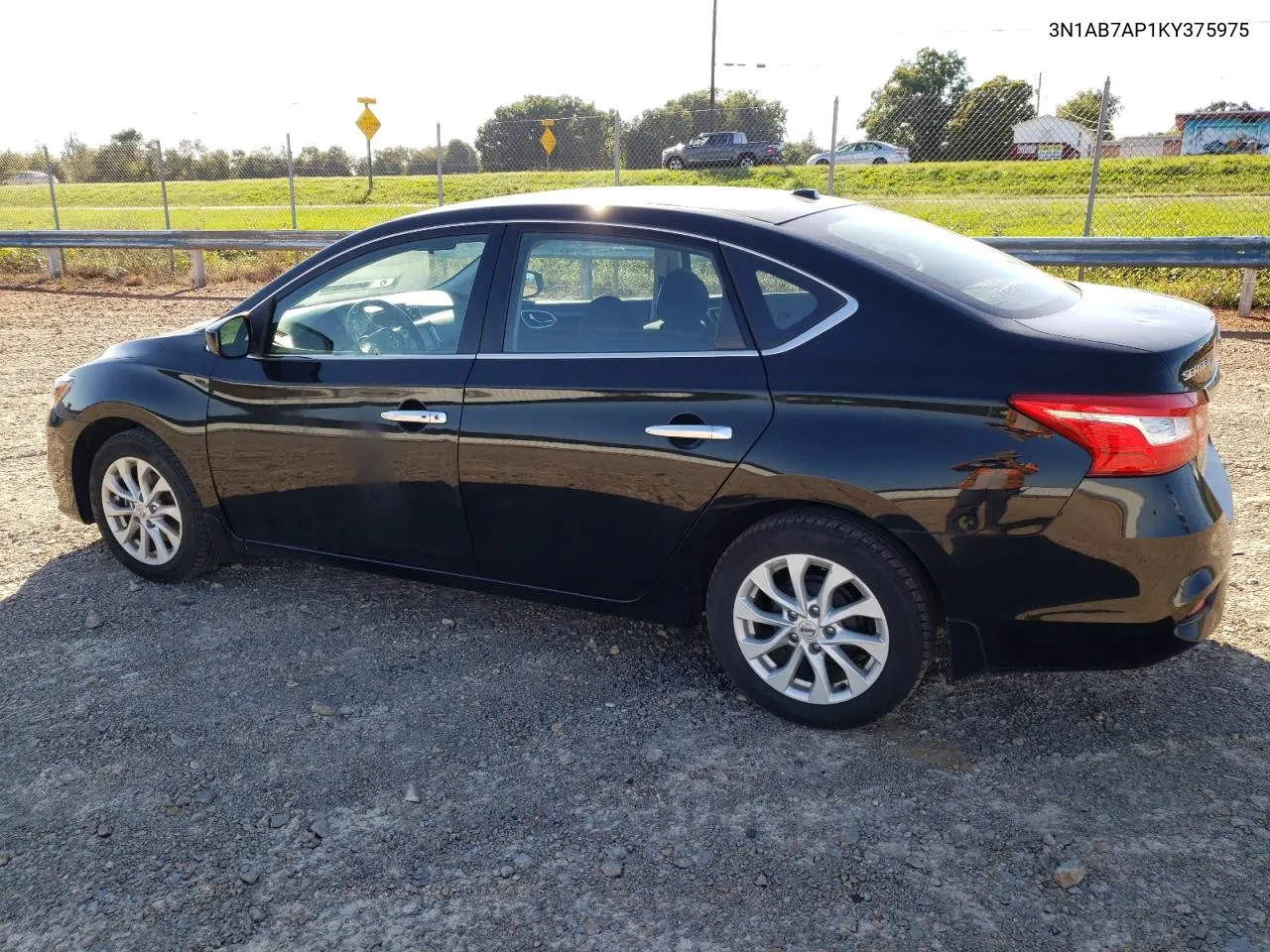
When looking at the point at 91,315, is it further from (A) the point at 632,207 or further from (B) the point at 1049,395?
(B) the point at 1049,395

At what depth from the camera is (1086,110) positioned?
43.1 feet

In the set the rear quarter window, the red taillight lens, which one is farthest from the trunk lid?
the rear quarter window

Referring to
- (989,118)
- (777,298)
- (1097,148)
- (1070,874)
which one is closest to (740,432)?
(777,298)

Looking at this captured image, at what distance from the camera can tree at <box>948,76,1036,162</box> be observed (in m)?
14.3

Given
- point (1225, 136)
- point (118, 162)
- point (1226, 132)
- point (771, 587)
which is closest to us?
point (771, 587)

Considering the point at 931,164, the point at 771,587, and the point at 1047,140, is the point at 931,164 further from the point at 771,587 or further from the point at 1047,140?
the point at 771,587

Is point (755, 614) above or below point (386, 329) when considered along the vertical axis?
below

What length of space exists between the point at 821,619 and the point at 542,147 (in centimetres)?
1704

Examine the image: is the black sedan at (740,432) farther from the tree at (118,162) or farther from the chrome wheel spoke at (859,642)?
the tree at (118,162)

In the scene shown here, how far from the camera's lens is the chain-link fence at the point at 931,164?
577 inches

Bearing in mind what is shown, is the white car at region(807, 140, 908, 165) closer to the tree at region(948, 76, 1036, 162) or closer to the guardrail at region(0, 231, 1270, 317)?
the tree at region(948, 76, 1036, 162)

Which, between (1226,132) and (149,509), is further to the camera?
→ (1226,132)

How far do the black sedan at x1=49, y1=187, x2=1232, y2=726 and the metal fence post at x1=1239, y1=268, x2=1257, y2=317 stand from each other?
7576 mm

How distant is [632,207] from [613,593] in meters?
1.34
